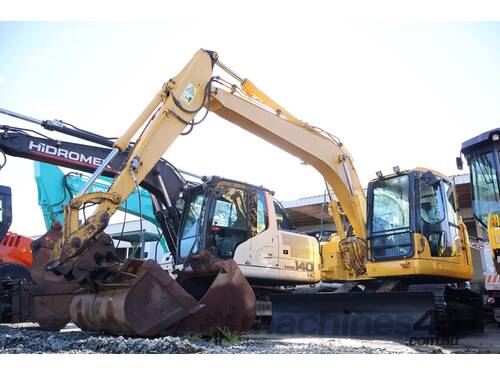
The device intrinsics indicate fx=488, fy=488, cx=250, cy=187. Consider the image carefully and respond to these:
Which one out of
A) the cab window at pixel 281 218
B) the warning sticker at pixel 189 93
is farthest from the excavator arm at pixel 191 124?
the cab window at pixel 281 218

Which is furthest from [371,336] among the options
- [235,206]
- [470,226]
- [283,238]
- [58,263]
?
[470,226]

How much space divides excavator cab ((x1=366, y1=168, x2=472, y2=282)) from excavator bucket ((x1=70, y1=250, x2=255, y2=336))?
8.52 ft

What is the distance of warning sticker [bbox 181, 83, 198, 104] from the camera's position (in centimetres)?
733

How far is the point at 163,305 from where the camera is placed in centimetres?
537

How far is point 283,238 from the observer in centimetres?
855

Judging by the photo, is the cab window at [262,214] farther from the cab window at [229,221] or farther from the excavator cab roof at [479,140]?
the excavator cab roof at [479,140]

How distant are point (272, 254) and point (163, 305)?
10.5 ft

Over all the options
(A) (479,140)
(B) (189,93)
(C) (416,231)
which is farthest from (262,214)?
(A) (479,140)

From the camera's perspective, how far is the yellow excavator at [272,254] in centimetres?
559

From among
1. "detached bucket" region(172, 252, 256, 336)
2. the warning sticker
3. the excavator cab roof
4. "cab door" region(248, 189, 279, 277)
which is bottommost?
"detached bucket" region(172, 252, 256, 336)

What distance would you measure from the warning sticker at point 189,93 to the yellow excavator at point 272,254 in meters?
0.02

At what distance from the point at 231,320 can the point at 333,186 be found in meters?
4.19

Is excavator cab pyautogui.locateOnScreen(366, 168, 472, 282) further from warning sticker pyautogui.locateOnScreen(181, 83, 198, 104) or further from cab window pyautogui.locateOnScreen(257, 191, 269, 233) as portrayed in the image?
warning sticker pyautogui.locateOnScreen(181, 83, 198, 104)

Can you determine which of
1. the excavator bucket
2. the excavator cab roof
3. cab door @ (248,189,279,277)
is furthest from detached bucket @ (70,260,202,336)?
the excavator cab roof
